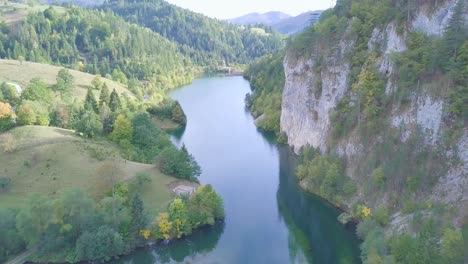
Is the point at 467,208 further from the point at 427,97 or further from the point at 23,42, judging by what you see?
the point at 23,42

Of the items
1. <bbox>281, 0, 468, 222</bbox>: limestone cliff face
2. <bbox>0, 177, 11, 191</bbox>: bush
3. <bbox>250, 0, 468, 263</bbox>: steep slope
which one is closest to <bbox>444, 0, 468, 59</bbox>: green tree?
<bbox>250, 0, 468, 263</bbox>: steep slope

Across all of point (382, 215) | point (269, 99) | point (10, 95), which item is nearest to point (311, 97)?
point (382, 215)

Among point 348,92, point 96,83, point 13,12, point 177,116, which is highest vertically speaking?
point 13,12

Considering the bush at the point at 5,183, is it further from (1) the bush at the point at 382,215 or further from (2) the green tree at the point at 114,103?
(1) the bush at the point at 382,215

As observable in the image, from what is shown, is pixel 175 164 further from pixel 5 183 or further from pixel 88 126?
pixel 5 183

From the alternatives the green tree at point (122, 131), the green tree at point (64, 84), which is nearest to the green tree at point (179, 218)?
the green tree at point (122, 131)

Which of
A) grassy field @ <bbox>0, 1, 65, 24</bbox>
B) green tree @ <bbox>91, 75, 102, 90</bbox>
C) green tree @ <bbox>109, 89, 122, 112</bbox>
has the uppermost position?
grassy field @ <bbox>0, 1, 65, 24</bbox>

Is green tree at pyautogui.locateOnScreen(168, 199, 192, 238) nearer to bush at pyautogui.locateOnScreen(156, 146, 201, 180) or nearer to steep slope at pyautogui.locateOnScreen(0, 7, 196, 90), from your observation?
bush at pyautogui.locateOnScreen(156, 146, 201, 180)
